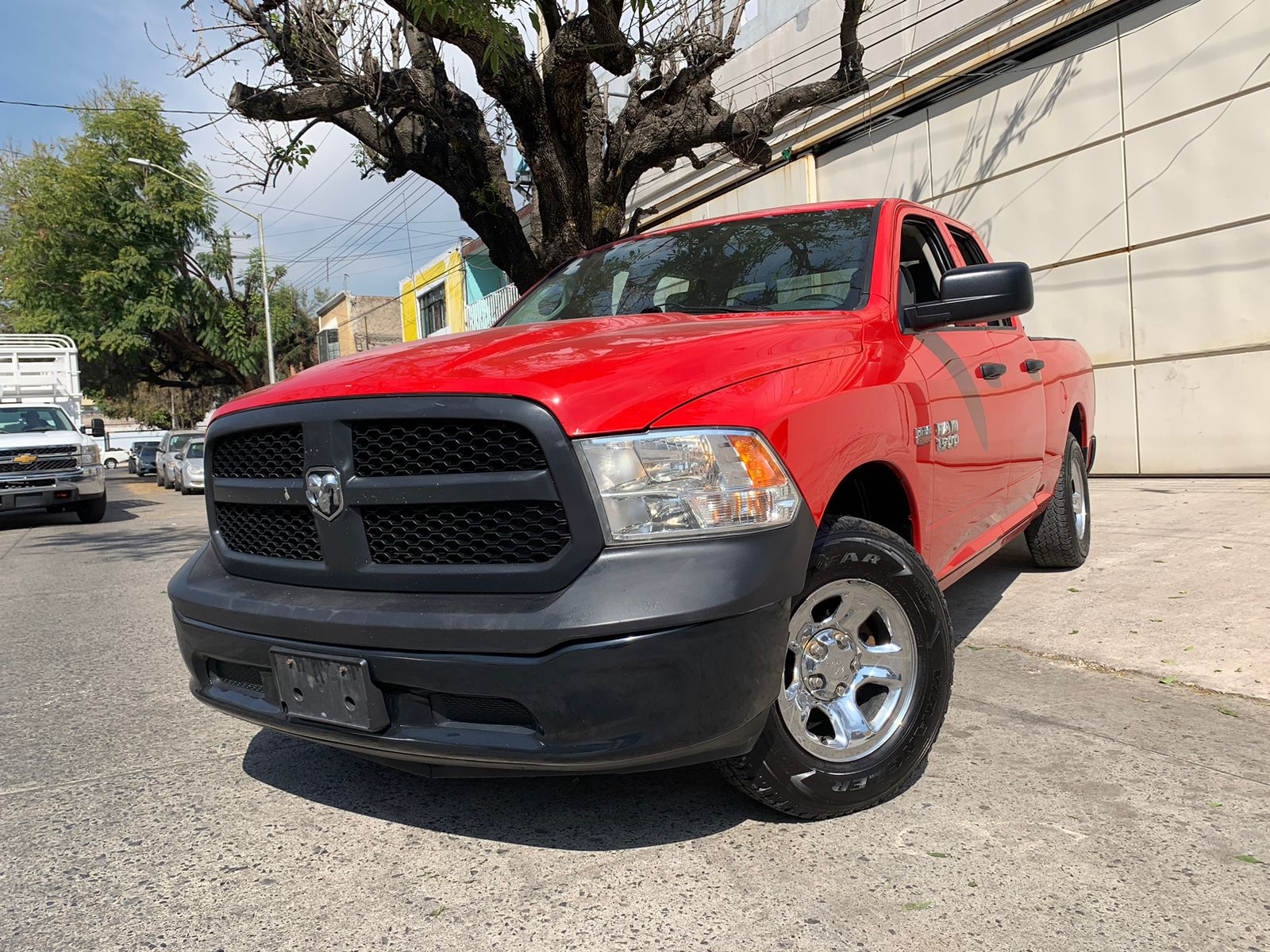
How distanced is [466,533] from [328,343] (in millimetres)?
45262

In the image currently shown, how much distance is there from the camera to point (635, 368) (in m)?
2.27

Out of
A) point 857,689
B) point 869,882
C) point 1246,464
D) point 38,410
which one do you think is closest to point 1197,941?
point 869,882

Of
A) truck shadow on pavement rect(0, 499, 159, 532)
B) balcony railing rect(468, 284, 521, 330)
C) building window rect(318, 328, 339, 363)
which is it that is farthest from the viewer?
building window rect(318, 328, 339, 363)

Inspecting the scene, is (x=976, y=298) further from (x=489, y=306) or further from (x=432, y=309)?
(x=432, y=309)

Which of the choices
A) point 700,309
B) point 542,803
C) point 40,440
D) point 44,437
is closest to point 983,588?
point 700,309

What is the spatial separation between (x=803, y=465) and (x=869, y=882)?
3.26ft

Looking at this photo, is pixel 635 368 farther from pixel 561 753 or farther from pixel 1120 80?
pixel 1120 80

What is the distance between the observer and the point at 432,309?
3000 centimetres

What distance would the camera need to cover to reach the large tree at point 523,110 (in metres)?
8.28

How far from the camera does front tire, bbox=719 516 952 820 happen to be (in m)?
2.43

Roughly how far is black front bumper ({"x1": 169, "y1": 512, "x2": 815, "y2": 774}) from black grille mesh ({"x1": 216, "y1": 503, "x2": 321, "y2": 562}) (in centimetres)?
29

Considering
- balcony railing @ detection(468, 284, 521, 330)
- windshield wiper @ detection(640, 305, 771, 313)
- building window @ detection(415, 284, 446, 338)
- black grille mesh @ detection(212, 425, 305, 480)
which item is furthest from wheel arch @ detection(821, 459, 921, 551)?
building window @ detection(415, 284, 446, 338)

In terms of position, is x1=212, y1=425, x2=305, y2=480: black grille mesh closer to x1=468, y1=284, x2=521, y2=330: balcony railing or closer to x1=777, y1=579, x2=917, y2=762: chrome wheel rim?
x1=777, y1=579, x2=917, y2=762: chrome wheel rim

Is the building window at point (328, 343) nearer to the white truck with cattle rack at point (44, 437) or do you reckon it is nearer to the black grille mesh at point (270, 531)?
the white truck with cattle rack at point (44, 437)
